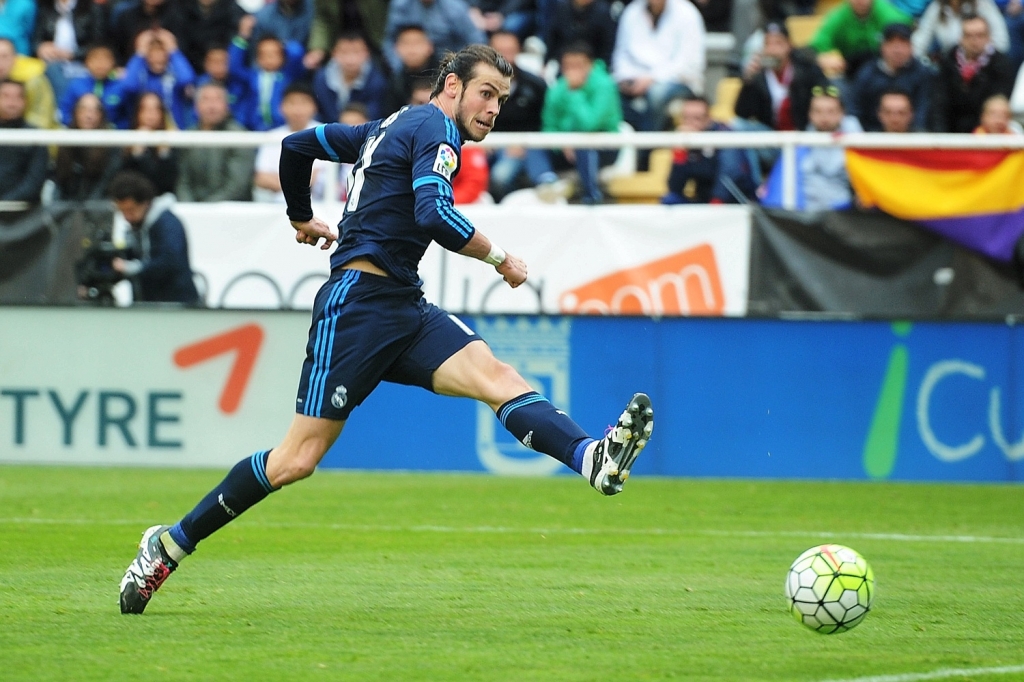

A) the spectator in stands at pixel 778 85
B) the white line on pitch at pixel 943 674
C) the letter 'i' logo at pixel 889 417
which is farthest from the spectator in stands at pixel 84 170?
the white line on pitch at pixel 943 674

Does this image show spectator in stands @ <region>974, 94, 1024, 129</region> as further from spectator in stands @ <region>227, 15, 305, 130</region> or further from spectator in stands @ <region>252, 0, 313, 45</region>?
spectator in stands @ <region>252, 0, 313, 45</region>

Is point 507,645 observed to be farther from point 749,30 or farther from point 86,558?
point 749,30

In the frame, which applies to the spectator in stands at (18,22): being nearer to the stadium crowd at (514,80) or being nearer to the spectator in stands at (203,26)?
the stadium crowd at (514,80)

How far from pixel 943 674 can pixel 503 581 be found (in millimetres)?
2624

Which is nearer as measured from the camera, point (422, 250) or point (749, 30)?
point (422, 250)

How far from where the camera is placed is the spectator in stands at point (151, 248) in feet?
42.8

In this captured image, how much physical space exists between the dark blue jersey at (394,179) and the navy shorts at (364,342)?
12 cm

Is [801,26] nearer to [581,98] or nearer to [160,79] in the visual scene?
[581,98]

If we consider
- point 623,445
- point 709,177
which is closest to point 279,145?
point 709,177

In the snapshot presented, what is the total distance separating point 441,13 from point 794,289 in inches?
188

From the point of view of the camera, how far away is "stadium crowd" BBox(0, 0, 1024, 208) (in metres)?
13.8

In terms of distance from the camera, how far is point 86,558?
26.8 ft

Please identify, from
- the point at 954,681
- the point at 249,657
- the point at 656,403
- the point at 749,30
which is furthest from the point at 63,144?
the point at 954,681

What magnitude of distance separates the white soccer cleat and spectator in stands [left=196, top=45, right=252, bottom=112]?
9.77m
